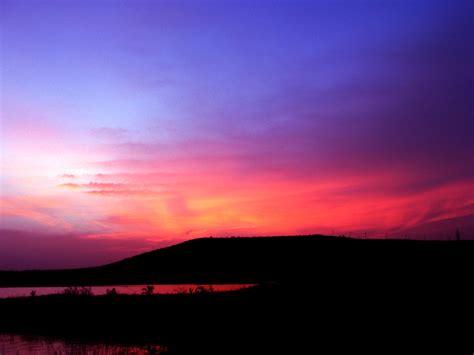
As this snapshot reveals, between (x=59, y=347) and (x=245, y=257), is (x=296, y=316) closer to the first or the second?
(x=59, y=347)

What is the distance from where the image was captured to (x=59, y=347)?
23906 mm

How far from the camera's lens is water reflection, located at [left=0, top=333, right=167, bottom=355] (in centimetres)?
2161

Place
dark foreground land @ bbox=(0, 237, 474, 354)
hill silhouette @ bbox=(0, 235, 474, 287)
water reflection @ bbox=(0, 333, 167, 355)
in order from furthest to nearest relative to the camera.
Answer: hill silhouette @ bbox=(0, 235, 474, 287) → water reflection @ bbox=(0, 333, 167, 355) → dark foreground land @ bbox=(0, 237, 474, 354)

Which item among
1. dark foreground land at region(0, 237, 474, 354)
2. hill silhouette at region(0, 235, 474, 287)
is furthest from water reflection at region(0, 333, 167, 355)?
hill silhouette at region(0, 235, 474, 287)

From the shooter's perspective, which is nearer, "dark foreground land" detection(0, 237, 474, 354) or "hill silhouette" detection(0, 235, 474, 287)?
"dark foreground land" detection(0, 237, 474, 354)

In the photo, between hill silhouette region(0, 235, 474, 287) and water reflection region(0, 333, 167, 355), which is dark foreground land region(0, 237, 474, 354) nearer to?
water reflection region(0, 333, 167, 355)

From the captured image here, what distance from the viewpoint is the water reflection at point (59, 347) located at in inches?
851

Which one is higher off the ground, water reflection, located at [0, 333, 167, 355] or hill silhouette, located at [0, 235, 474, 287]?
hill silhouette, located at [0, 235, 474, 287]

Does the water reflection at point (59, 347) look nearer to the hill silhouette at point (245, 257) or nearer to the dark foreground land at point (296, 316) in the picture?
the dark foreground land at point (296, 316)

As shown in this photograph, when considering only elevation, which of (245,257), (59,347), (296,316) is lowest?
(59,347)

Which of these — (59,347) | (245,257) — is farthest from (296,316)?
(245,257)

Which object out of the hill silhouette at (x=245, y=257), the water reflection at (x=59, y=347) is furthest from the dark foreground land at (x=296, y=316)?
the hill silhouette at (x=245, y=257)

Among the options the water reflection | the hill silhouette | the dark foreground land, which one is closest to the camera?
the dark foreground land

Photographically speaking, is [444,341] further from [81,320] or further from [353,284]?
[81,320]
